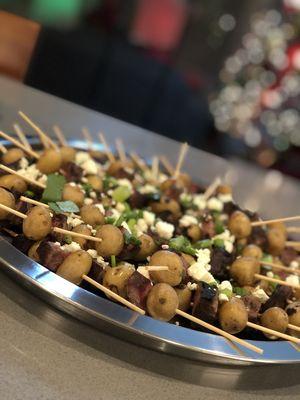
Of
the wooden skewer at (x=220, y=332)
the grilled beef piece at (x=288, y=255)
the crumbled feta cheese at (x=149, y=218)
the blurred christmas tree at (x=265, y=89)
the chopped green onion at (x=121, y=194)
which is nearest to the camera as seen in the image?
the wooden skewer at (x=220, y=332)

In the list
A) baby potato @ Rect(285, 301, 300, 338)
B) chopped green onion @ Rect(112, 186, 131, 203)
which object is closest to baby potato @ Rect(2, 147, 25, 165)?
chopped green onion @ Rect(112, 186, 131, 203)

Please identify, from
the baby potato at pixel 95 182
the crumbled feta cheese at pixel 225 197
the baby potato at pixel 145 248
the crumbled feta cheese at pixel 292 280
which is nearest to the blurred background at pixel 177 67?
the crumbled feta cheese at pixel 225 197

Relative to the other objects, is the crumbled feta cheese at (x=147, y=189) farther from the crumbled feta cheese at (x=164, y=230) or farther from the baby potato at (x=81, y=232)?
the baby potato at (x=81, y=232)

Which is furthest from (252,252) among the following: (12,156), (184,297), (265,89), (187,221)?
(265,89)

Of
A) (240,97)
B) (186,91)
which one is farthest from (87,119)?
(186,91)

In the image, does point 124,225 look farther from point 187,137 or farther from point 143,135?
point 187,137

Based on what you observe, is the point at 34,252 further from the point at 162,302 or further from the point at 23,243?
the point at 162,302

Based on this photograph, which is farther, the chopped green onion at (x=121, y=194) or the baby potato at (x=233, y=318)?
the chopped green onion at (x=121, y=194)
